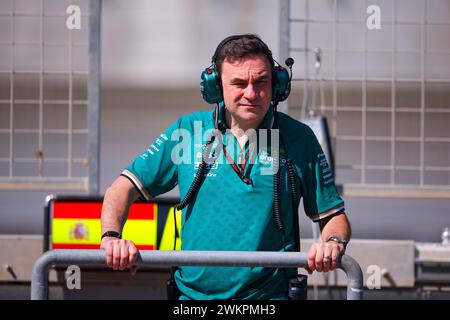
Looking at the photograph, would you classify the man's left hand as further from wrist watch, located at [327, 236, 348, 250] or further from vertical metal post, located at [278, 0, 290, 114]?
vertical metal post, located at [278, 0, 290, 114]

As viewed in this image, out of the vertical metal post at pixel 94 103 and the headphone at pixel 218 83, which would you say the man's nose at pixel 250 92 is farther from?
the vertical metal post at pixel 94 103

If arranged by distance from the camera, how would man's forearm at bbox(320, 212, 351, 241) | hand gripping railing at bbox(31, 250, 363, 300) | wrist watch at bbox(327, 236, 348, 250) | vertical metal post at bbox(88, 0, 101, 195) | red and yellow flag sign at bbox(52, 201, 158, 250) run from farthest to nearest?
vertical metal post at bbox(88, 0, 101, 195) < red and yellow flag sign at bbox(52, 201, 158, 250) < man's forearm at bbox(320, 212, 351, 241) < wrist watch at bbox(327, 236, 348, 250) < hand gripping railing at bbox(31, 250, 363, 300)

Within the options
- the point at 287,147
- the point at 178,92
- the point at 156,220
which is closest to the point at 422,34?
the point at 156,220

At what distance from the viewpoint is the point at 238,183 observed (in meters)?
3.42

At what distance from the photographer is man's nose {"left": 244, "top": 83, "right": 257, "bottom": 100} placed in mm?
3336

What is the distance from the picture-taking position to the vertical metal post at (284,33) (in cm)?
652

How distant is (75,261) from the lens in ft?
9.64

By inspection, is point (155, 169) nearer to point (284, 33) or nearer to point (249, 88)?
point (249, 88)

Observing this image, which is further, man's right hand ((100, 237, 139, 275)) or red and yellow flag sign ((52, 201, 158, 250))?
red and yellow flag sign ((52, 201, 158, 250))

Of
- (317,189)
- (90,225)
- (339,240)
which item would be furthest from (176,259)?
(90,225)

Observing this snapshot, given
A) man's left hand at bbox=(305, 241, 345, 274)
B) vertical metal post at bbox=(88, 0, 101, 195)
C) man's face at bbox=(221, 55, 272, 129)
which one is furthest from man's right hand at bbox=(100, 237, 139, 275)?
vertical metal post at bbox=(88, 0, 101, 195)

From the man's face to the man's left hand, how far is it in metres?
0.61

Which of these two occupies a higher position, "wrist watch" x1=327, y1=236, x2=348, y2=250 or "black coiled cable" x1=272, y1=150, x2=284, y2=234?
"black coiled cable" x1=272, y1=150, x2=284, y2=234
